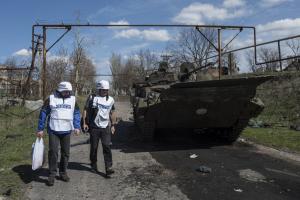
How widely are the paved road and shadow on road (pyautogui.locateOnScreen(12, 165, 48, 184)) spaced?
0.7 inches

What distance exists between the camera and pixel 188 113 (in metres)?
11.5

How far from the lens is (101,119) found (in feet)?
26.9

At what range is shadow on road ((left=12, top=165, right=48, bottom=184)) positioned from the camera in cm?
772

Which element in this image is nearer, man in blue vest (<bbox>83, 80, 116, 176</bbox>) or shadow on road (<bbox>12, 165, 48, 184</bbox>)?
shadow on road (<bbox>12, 165, 48, 184</bbox>)

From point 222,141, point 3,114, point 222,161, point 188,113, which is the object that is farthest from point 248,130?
point 3,114

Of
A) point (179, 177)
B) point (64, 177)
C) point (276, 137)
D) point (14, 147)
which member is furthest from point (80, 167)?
point (276, 137)

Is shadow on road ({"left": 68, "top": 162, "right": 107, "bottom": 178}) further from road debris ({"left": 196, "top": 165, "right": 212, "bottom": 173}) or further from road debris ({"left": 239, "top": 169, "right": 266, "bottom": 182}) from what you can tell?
road debris ({"left": 239, "top": 169, "right": 266, "bottom": 182})

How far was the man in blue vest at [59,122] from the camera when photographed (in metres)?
7.57

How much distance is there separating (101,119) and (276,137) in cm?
633

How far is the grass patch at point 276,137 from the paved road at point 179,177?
0.79m

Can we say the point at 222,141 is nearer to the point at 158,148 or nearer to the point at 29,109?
the point at 158,148

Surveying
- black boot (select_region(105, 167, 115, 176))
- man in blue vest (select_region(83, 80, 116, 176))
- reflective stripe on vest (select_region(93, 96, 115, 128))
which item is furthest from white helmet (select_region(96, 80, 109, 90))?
black boot (select_region(105, 167, 115, 176))

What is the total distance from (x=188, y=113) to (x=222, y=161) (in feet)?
7.42

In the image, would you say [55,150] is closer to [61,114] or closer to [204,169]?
[61,114]
